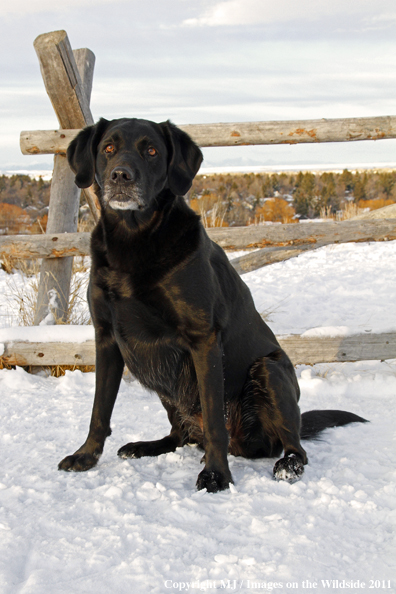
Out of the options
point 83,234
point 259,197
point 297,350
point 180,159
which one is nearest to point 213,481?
point 180,159

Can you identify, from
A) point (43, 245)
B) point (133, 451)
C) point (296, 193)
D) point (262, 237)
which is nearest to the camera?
point (133, 451)

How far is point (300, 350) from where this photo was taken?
349 centimetres

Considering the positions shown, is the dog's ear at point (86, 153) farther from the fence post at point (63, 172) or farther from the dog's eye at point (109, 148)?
the fence post at point (63, 172)

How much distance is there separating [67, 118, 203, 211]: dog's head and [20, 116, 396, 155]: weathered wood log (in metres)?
1.36

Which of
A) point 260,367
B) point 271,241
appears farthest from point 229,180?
point 260,367

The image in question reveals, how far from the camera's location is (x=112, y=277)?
2.06 metres

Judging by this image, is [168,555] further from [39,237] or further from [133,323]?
[39,237]

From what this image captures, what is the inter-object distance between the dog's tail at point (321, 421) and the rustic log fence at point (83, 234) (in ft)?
2.91

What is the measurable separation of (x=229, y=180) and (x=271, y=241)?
72.5 feet

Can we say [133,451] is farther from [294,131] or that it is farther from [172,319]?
[294,131]

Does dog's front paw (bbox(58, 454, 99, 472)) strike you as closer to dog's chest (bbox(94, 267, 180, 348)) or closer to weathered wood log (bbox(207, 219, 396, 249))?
dog's chest (bbox(94, 267, 180, 348))

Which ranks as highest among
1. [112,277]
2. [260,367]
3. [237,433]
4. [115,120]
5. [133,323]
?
[115,120]

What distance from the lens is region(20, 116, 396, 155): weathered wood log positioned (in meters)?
3.51

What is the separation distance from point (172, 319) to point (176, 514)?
72 cm
